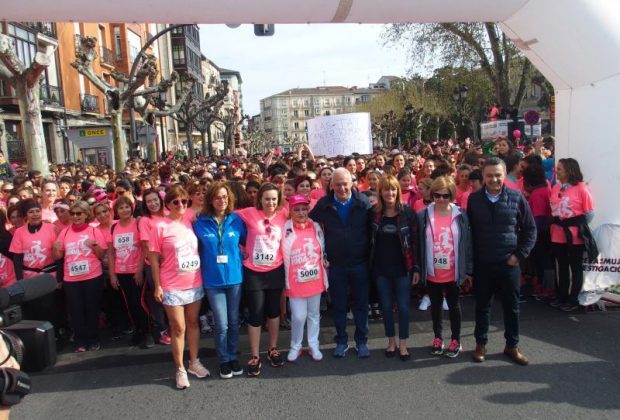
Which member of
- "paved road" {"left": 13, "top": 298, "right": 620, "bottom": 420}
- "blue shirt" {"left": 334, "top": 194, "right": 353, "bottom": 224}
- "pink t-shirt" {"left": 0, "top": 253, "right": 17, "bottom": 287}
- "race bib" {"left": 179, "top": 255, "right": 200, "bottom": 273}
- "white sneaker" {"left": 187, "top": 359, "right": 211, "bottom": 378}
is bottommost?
"paved road" {"left": 13, "top": 298, "right": 620, "bottom": 420}

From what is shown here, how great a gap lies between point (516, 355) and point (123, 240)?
12.8ft

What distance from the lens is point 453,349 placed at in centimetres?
468

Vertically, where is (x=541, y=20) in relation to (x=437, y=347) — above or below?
above

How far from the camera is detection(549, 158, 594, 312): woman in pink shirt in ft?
18.0

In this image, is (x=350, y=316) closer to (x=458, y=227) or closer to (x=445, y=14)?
(x=458, y=227)

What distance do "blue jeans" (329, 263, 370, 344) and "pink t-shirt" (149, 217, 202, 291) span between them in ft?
4.19

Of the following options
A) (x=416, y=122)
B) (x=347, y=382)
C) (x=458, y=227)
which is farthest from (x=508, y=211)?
(x=416, y=122)

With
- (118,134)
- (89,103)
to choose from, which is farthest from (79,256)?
(89,103)

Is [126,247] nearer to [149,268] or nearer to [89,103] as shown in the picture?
[149,268]

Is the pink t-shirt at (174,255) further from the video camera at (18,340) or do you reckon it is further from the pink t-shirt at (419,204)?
the pink t-shirt at (419,204)

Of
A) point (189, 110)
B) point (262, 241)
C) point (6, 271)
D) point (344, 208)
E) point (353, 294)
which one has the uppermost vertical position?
point (189, 110)

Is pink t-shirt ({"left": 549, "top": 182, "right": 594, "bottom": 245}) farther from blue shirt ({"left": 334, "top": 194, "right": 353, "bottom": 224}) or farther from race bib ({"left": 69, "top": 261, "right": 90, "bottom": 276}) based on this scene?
race bib ({"left": 69, "top": 261, "right": 90, "bottom": 276})

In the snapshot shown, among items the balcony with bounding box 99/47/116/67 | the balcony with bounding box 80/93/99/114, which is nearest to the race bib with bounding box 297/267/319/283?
the balcony with bounding box 80/93/99/114

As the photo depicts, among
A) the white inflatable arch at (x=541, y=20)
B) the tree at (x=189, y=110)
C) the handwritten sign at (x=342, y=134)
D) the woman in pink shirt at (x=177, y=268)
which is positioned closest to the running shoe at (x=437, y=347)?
the woman in pink shirt at (x=177, y=268)
